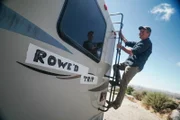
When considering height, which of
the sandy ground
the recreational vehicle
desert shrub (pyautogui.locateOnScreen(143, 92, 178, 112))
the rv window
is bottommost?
the sandy ground

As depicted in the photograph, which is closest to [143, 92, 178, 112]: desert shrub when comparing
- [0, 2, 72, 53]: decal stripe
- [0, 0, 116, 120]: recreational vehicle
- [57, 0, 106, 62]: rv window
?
[57, 0, 106, 62]: rv window

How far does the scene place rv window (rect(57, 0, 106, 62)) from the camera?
170 cm

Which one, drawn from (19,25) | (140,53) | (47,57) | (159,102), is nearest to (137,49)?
(140,53)

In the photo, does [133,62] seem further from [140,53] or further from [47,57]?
[47,57]

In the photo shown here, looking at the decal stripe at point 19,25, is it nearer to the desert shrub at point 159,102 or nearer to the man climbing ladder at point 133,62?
the man climbing ladder at point 133,62

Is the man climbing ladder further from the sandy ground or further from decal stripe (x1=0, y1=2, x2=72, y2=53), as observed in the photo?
the sandy ground

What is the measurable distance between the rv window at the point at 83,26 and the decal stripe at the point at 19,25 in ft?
0.97

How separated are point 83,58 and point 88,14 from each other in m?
0.66

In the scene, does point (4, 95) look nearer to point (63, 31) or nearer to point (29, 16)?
point (29, 16)

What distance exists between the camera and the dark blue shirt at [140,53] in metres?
3.56

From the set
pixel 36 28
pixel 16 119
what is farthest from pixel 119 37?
pixel 16 119

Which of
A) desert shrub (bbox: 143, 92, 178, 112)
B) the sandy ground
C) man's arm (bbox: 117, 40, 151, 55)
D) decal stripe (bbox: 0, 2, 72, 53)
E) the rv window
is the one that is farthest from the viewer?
desert shrub (bbox: 143, 92, 178, 112)

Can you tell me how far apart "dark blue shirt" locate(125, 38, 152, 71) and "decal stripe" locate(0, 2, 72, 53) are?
8.68 ft

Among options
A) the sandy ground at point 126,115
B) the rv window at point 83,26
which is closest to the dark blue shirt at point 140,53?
the rv window at point 83,26
